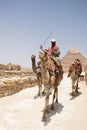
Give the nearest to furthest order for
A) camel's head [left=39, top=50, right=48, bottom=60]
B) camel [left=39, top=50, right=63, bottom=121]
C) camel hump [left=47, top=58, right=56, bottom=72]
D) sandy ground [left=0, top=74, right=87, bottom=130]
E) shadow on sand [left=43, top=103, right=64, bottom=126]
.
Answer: camel's head [left=39, top=50, right=48, bottom=60] → sandy ground [left=0, top=74, right=87, bottom=130] → camel [left=39, top=50, right=63, bottom=121] → shadow on sand [left=43, top=103, right=64, bottom=126] → camel hump [left=47, top=58, right=56, bottom=72]

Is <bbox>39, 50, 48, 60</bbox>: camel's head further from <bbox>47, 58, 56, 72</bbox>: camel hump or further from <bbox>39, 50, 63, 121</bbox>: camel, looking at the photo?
<bbox>47, 58, 56, 72</bbox>: camel hump

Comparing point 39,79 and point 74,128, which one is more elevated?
point 39,79

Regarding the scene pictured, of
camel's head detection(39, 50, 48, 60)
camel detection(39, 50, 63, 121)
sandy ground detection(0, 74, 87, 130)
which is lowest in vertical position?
sandy ground detection(0, 74, 87, 130)

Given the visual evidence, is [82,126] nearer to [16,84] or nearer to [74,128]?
[74,128]

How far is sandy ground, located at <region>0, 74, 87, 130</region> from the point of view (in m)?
13.0

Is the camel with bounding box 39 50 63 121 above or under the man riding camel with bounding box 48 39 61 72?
under

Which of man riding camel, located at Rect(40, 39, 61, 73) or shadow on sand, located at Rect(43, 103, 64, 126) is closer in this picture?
shadow on sand, located at Rect(43, 103, 64, 126)

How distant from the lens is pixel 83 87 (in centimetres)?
1795

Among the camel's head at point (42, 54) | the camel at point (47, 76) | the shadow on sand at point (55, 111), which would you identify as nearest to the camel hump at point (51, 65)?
the camel at point (47, 76)

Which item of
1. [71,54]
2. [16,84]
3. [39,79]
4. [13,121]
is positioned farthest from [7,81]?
[71,54]

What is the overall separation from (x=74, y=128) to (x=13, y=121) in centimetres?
274

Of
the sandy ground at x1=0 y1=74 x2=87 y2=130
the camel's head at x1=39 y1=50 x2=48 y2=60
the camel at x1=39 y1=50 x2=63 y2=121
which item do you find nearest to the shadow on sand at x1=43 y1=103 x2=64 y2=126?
the sandy ground at x1=0 y1=74 x2=87 y2=130

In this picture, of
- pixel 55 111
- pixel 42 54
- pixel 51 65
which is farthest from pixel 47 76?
pixel 55 111

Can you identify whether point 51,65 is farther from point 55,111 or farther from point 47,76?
point 55,111
